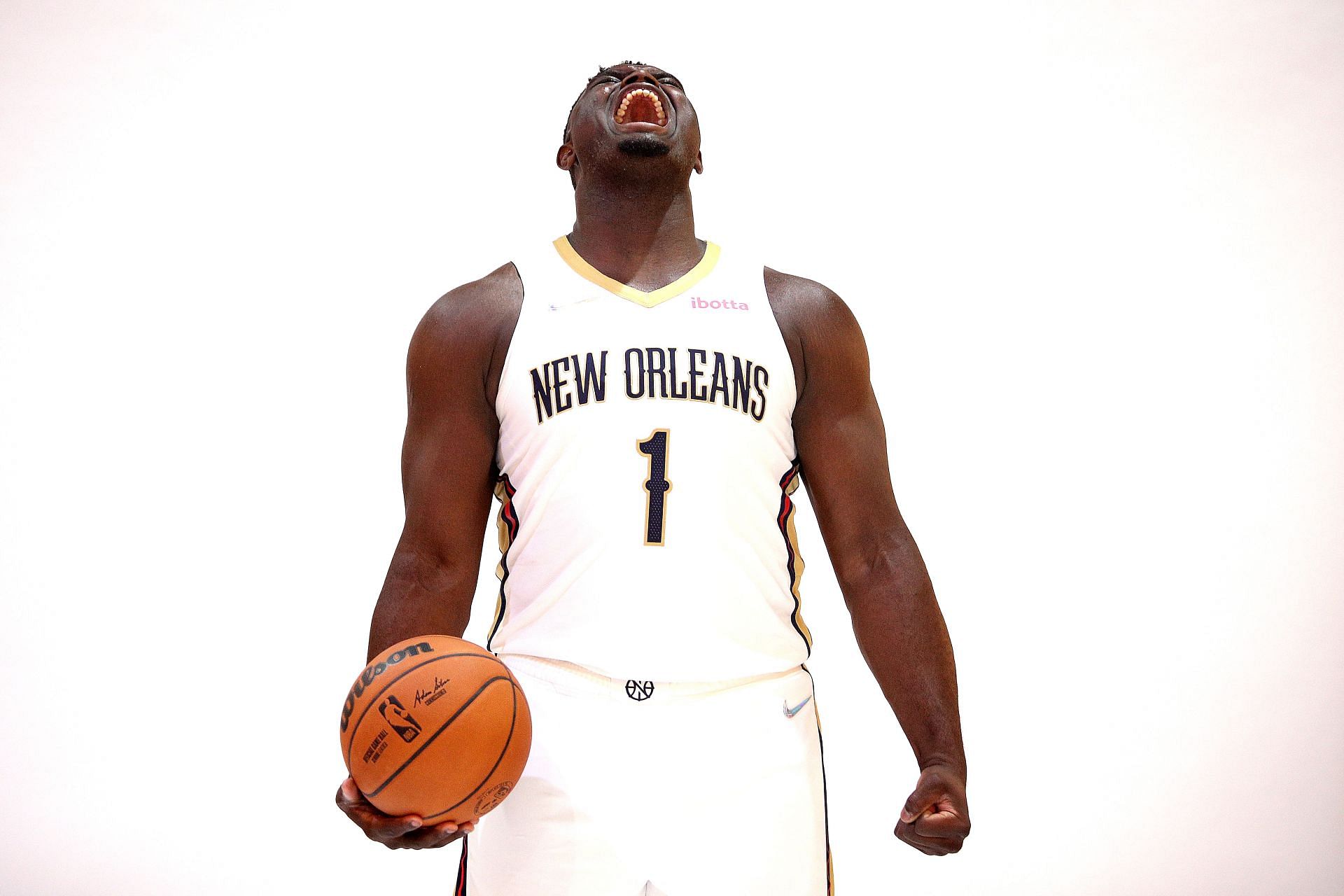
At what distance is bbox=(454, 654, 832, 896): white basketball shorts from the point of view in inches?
67.8

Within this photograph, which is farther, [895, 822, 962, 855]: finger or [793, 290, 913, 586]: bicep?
[793, 290, 913, 586]: bicep

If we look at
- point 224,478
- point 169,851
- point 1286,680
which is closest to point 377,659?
point 224,478

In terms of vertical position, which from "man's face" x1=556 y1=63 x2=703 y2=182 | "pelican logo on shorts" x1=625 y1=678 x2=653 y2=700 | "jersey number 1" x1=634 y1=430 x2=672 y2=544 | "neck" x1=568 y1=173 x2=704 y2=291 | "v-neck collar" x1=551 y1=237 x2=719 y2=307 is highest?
"man's face" x1=556 y1=63 x2=703 y2=182

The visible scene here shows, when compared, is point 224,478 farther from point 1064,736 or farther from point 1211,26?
point 1211,26

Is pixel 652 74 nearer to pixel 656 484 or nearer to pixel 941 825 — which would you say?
pixel 656 484

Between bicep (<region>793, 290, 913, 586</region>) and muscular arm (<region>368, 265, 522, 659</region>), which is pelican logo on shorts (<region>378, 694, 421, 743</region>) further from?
bicep (<region>793, 290, 913, 586</region>)

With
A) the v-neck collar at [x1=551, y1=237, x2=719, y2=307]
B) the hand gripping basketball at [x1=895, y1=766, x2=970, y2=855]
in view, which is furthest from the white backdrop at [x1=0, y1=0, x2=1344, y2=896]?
the hand gripping basketball at [x1=895, y1=766, x2=970, y2=855]

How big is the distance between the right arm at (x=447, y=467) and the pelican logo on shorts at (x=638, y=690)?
0.33m

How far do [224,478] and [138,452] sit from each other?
0.25 metres

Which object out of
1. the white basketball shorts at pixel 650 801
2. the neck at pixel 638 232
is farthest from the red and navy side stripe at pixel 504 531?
the neck at pixel 638 232

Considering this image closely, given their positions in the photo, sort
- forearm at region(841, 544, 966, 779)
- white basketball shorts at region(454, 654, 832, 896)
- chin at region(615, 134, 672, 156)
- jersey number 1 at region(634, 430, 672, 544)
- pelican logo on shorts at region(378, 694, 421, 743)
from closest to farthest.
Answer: pelican logo on shorts at region(378, 694, 421, 743)
white basketball shorts at region(454, 654, 832, 896)
jersey number 1 at region(634, 430, 672, 544)
forearm at region(841, 544, 966, 779)
chin at region(615, 134, 672, 156)

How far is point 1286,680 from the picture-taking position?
146 inches

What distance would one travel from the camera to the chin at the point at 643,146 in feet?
6.75

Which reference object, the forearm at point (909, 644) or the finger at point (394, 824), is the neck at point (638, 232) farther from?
the finger at point (394, 824)
